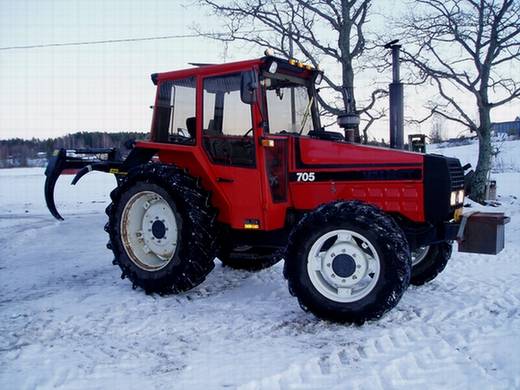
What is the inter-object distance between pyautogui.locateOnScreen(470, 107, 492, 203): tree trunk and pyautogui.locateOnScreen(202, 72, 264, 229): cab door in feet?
40.1

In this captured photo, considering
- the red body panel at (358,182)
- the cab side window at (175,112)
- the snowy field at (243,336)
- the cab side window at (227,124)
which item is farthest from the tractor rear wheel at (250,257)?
the cab side window at (175,112)

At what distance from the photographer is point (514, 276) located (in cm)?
611

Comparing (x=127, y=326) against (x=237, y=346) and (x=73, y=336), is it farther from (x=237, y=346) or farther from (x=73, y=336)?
(x=237, y=346)

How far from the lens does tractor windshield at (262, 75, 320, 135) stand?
17.4ft

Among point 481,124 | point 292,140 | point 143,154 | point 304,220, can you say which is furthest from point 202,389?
point 481,124

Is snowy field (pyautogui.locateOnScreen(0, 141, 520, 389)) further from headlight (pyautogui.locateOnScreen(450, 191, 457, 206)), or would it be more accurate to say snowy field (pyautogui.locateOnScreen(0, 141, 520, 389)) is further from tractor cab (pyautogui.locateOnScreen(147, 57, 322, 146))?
tractor cab (pyautogui.locateOnScreen(147, 57, 322, 146))

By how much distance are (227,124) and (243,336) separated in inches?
90.0

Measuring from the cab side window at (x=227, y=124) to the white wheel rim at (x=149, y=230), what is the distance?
85cm

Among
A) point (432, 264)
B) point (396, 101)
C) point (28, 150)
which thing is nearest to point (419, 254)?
point (432, 264)

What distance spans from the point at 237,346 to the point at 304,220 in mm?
1259

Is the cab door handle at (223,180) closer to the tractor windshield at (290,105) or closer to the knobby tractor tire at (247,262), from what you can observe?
the tractor windshield at (290,105)

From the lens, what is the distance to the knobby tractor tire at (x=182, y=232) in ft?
16.9

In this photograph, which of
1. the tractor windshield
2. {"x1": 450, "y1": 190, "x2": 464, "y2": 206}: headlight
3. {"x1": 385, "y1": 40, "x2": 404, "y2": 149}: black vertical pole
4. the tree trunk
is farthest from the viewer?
the tree trunk

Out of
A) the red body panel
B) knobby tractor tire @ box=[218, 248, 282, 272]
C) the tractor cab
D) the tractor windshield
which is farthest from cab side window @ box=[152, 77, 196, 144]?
knobby tractor tire @ box=[218, 248, 282, 272]
